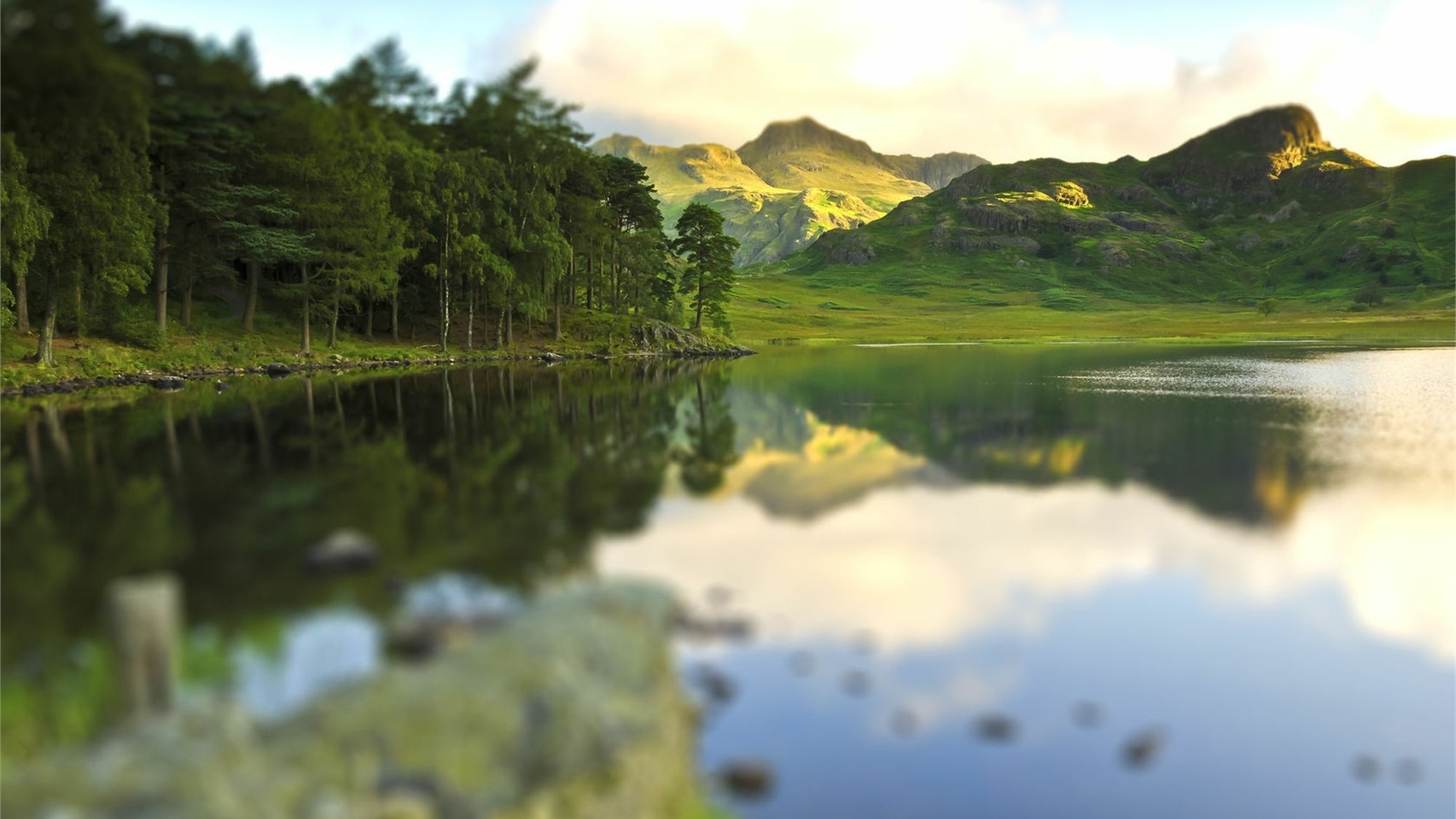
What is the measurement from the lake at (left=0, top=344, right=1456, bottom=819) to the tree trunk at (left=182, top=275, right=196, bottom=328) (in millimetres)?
26870

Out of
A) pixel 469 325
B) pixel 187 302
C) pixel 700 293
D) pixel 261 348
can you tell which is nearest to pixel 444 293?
pixel 469 325

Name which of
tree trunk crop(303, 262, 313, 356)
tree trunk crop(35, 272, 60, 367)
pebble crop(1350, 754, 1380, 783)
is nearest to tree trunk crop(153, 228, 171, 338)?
tree trunk crop(35, 272, 60, 367)

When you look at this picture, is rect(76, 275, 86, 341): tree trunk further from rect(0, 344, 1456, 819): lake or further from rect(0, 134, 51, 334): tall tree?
rect(0, 344, 1456, 819): lake

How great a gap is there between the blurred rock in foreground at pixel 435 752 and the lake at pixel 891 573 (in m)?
1.69

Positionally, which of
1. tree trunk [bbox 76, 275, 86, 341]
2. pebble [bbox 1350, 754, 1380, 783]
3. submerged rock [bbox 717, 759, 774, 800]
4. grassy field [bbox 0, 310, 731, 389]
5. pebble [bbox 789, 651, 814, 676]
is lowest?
pebble [bbox 1350, 754, 1380, 783]

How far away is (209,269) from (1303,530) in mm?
70572

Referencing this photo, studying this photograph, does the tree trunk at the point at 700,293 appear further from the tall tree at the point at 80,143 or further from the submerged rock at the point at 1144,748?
the submerged rock at the point at 1144,748

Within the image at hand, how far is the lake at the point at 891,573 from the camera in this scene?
35.2 feet

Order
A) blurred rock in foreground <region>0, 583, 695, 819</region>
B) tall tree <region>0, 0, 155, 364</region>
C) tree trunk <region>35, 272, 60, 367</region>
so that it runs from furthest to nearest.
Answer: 1. tree trunk <region>35, 272, 60, 367</region>
2. tall tree <region>0, 0, 155, 364</region>
3. blurred rock in foreground <region>0, 583, 695, 819</region>

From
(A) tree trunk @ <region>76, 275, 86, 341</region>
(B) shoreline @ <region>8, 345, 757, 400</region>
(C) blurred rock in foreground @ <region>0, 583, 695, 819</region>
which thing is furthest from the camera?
(A) tree trunk @ <region>76, 275, 86, 341</region>

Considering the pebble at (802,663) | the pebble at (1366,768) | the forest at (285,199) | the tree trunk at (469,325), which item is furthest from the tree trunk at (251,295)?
the pebble at (1366,768)

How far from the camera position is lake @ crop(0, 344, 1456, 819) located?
1073 cm

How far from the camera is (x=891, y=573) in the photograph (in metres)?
17.9

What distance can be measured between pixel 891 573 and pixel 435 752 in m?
11.6
